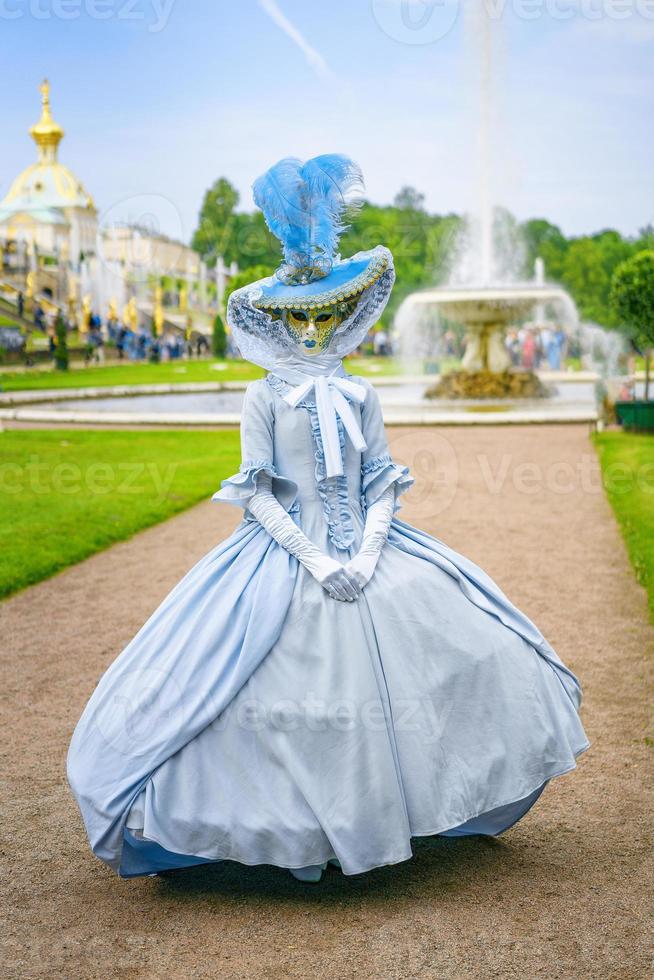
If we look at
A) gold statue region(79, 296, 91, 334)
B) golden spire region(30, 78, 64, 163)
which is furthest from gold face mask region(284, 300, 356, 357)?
golden spire region(30, 78, 64, 163)

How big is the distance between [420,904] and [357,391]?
159 centimetres

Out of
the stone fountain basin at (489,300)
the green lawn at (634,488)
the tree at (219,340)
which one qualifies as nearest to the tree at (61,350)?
the tree at (219,340)

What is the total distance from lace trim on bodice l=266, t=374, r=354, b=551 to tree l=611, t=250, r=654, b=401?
476 inches

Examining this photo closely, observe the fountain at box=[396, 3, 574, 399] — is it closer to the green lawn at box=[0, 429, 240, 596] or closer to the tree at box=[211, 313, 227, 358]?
the green lawn at box=[0, 429, 240, 596]

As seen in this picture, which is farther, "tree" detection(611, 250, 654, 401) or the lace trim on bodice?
"tree" detection(611, 250, 654, 401)

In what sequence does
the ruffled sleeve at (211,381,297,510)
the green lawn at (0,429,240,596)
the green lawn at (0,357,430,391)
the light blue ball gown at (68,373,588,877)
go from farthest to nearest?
the green lawn at (0,357,430,391)
the green lawn at (0,429,240,596)
the ruffled sleeve at (211,381,297,510)
the light blue ball gown at (68,373,588,877)

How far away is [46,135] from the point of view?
6781 cm

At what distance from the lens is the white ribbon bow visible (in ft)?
12.1

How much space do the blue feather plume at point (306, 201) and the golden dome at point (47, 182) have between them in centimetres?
6682

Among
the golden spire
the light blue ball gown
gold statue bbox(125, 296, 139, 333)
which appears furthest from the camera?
the golden spire

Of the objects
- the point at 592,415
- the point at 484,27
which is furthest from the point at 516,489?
the point at 484,27

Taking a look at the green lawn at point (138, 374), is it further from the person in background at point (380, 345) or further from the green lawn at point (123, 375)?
the person in background at point (380, 345)

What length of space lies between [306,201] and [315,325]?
400mm

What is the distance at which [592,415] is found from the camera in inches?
713
